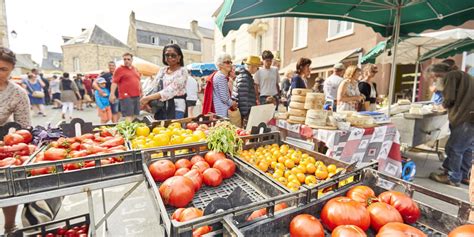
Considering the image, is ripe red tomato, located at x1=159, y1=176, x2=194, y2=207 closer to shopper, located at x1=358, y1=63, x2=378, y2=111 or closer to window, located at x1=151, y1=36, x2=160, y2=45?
shopper, located at x1=358, y1=63, x2=378, y2=111

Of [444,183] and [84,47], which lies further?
[84,47]

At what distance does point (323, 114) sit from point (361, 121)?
0.54m

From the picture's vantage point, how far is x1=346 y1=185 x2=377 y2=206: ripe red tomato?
1186 mm

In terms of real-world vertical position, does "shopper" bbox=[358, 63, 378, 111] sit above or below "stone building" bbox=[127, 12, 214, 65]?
below

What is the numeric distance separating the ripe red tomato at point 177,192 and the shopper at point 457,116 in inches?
163

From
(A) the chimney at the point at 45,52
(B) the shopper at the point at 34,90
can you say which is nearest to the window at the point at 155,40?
(A) the chimney at the point at 45,52

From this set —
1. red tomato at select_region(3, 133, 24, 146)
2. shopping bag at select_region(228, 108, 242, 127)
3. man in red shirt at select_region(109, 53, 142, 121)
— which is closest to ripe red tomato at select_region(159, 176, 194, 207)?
red tomato at select_region(3, 133, 24, 146)

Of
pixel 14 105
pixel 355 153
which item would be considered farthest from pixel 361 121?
pixel 14 105

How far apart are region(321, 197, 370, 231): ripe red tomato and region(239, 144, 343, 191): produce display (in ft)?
1.83

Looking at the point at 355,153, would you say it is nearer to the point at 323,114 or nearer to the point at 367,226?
the point at 323,114

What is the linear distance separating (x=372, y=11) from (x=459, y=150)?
8.76 ft

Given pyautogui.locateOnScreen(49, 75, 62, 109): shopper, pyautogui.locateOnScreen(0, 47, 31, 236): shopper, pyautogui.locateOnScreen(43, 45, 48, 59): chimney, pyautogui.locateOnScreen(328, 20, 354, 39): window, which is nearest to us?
pyautogui.locateOnScreen(0, 47, 31, 236): shopper

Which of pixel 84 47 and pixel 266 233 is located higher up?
pixel 84 47

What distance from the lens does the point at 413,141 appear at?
160 inches
